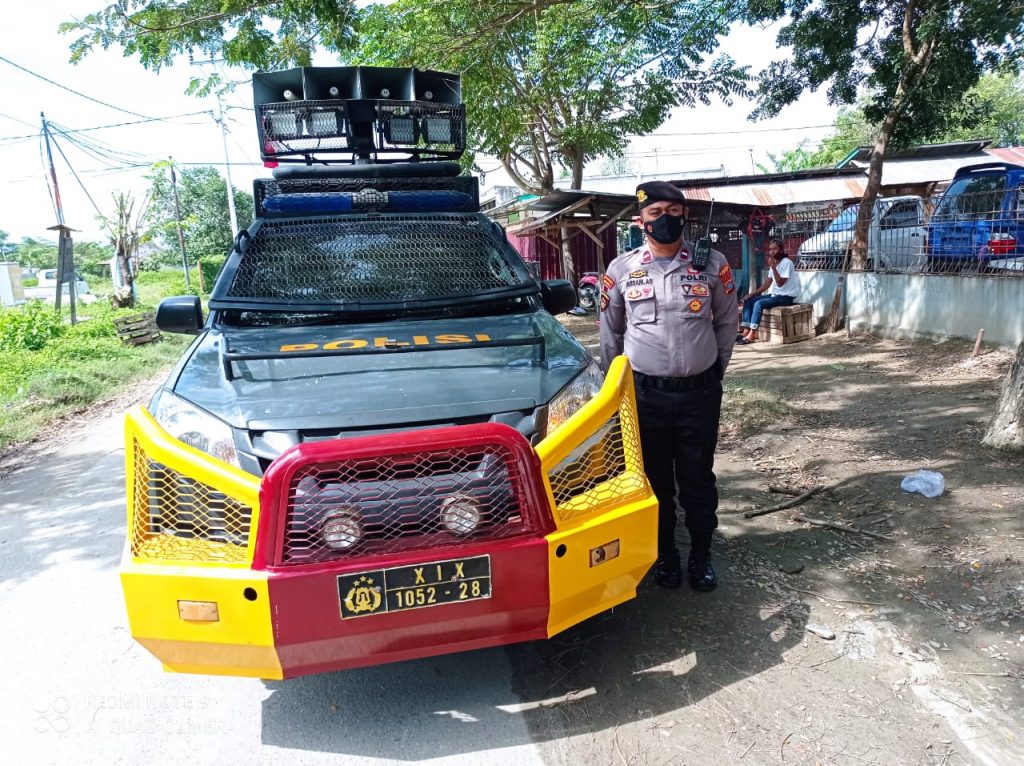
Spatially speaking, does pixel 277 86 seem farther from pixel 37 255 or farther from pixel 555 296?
pixel 37 255

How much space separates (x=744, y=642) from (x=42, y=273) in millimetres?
75439

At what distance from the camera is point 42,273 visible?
63.9m

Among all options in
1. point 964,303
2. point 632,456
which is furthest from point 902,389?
point 632,456

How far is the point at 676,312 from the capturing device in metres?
2.96

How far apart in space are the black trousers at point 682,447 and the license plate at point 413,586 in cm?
111

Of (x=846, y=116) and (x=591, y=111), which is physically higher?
(x=846, y=116)

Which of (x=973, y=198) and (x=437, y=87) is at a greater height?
(x=437, y=87)

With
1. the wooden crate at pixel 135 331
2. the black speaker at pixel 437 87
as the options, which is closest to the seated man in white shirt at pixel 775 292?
the black speaker at pixel 437 87

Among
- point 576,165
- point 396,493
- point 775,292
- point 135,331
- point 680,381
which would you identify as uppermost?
point 576,165

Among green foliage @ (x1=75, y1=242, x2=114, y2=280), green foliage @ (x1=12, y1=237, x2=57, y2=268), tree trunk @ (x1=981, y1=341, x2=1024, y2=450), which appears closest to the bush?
tree trunk @ (x1=981, y1=341, x2=1024, y2=450)

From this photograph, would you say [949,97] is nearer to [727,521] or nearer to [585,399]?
[727,521]

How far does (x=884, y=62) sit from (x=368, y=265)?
10.6 m

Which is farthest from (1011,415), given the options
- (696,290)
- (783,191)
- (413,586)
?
(783,191)

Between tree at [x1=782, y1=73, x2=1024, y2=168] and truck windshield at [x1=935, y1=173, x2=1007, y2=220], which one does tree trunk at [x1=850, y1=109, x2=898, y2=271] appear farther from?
tree at [x1=782, y1=73, x2=1024, y2=168]
